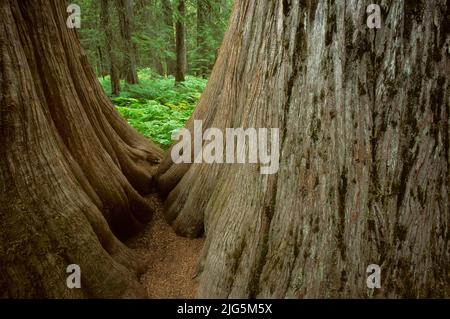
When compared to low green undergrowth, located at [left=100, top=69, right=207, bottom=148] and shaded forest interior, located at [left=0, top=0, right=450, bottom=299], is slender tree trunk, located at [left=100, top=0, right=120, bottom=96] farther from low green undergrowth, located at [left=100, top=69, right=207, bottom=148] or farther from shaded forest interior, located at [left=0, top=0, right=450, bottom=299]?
shaded forest interior, located at [left=0, top=0, right=450, bottom=299]

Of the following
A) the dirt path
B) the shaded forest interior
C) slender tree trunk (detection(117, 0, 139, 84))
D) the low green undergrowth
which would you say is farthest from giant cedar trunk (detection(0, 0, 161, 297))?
slender tree trunk (detection(117, 0, 139, 84))

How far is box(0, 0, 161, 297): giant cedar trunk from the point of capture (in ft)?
8.02

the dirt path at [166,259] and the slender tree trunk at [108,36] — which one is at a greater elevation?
the slender tree trunk at [108,36]

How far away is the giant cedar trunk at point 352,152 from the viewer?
200cm

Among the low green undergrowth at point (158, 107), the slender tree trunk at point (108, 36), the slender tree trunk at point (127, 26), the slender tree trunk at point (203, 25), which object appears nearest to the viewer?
the low green undergrowth at point (158, 107)

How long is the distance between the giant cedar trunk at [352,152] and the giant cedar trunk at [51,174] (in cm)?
155

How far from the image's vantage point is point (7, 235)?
242 centimetres

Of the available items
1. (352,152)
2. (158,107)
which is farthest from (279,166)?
(158,107)

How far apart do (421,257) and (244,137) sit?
1.71 m

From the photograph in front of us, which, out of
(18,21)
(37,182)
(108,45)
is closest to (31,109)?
(37,182)

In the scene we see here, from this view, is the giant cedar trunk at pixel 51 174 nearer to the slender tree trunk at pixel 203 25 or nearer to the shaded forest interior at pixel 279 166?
the shaded forest interior at pixel 279 166

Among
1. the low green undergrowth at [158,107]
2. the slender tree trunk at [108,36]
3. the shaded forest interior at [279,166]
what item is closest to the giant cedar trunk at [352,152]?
the shaded forest interior at [279,166]
